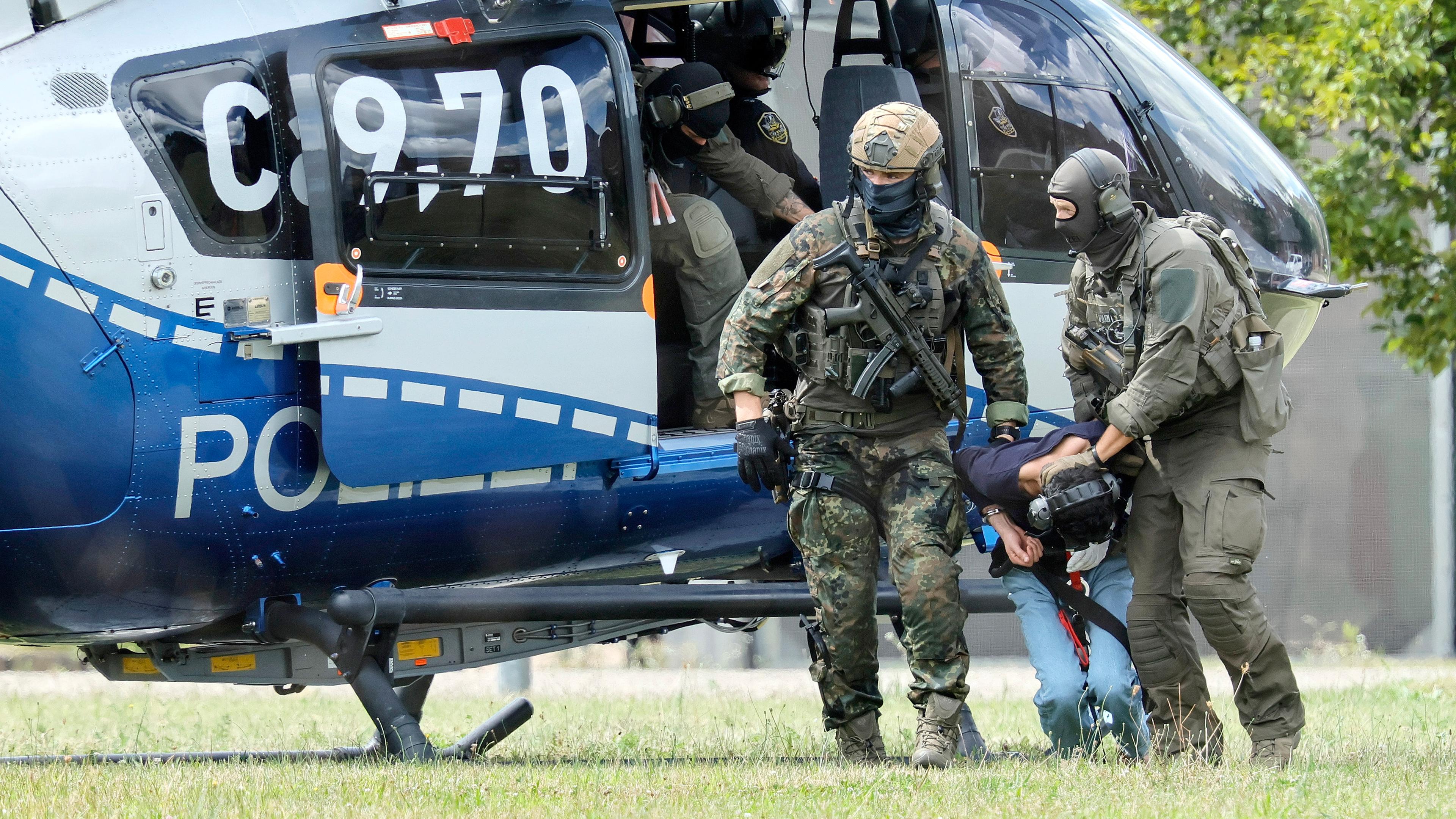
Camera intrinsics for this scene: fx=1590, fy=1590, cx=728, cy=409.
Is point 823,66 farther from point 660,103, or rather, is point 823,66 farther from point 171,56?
point 171,56

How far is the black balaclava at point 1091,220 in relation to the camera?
5.04 m

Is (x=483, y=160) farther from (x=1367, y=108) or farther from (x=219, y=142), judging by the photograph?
(x=1367, y=108)

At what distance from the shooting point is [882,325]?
5195mm

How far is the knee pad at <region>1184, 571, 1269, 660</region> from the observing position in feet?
16.1

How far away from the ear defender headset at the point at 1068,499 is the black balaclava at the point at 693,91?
2022 mm

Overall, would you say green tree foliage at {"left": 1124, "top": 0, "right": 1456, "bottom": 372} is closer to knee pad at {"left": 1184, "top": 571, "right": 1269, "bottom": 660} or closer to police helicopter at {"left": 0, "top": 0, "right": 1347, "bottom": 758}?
police helicopter at {"left": 0, "top": 0, "right": 1347, "bottom": 758}

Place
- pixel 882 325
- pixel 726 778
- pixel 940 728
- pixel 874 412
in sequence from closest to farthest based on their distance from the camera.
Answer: pixel 726 778
pixel 940 728
pixel 882 325
pixel 874 412

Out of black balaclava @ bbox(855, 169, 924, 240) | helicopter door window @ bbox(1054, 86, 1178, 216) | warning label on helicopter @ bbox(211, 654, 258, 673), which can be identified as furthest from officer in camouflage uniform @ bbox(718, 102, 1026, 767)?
warning label on helicopter @ bbox(211, 654, 258, 673)

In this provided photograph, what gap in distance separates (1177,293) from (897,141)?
1002 mm

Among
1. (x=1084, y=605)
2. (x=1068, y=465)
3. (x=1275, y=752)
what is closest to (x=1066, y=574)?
(x=1084, y=605)

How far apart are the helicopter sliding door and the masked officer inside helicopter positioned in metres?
1.06

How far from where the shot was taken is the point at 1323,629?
13.3 meters

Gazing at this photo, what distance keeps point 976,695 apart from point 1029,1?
5.13 metres

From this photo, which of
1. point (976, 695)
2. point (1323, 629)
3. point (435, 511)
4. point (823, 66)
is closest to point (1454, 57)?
point (823, 66)
